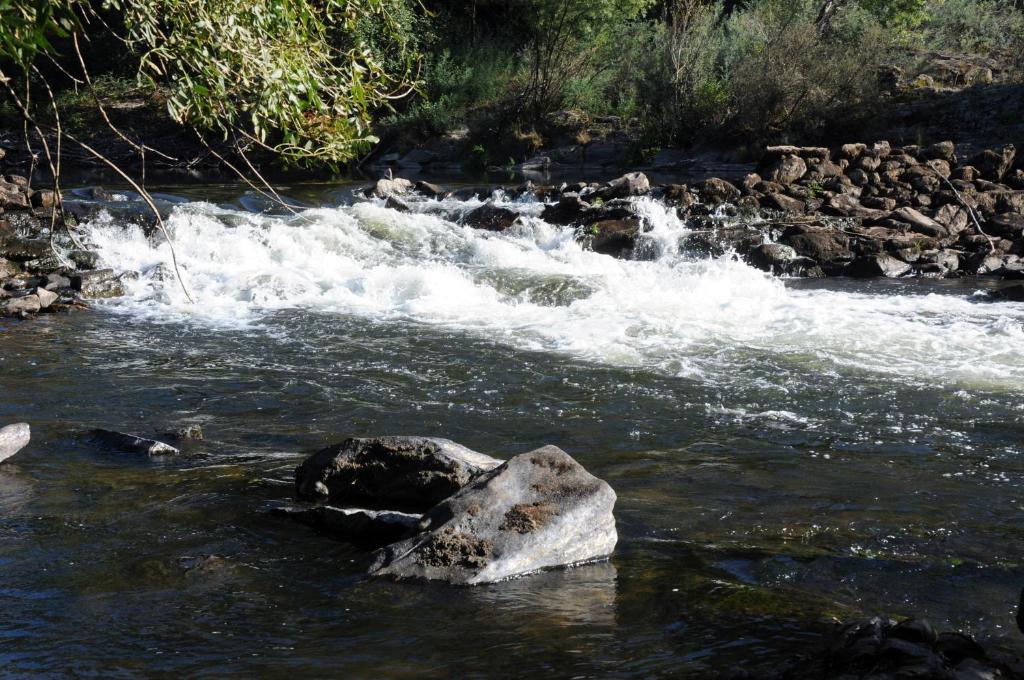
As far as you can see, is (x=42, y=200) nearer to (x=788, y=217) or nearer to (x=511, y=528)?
(x=788, y=217)

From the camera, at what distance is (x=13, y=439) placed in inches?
240

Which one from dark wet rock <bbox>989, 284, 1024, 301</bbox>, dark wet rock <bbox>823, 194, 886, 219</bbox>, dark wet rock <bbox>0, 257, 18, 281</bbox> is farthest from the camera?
dark wet rock <bbox>823, 194, 886, 219</bbox>

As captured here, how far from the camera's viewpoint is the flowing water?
3748 millimetres

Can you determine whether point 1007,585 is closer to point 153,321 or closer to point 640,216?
point 153,321

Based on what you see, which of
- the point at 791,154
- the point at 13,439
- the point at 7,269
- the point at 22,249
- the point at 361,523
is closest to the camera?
the point at 361,523

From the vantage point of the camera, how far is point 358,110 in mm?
5086

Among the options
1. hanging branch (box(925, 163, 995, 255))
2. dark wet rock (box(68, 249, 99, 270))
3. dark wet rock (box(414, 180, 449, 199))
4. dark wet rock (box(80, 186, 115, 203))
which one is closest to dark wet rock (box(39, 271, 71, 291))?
dark wet rock (box(68, 249, 99, 270))

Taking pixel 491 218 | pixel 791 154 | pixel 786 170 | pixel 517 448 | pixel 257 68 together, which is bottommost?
pixel 491 218

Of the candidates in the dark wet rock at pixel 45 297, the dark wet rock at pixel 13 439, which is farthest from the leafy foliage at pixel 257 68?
the dark wet rock at pixel 45 297

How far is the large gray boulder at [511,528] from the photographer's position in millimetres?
4211

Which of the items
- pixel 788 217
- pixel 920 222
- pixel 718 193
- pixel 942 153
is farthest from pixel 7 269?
pixel 942 153

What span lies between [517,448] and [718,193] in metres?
11.5

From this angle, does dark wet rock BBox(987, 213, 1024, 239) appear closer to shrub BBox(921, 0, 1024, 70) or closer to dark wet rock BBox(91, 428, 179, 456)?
shrub BBox(921, 0, 1024, 70)

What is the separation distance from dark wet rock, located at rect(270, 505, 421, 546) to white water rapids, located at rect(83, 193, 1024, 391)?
449 centimetres
